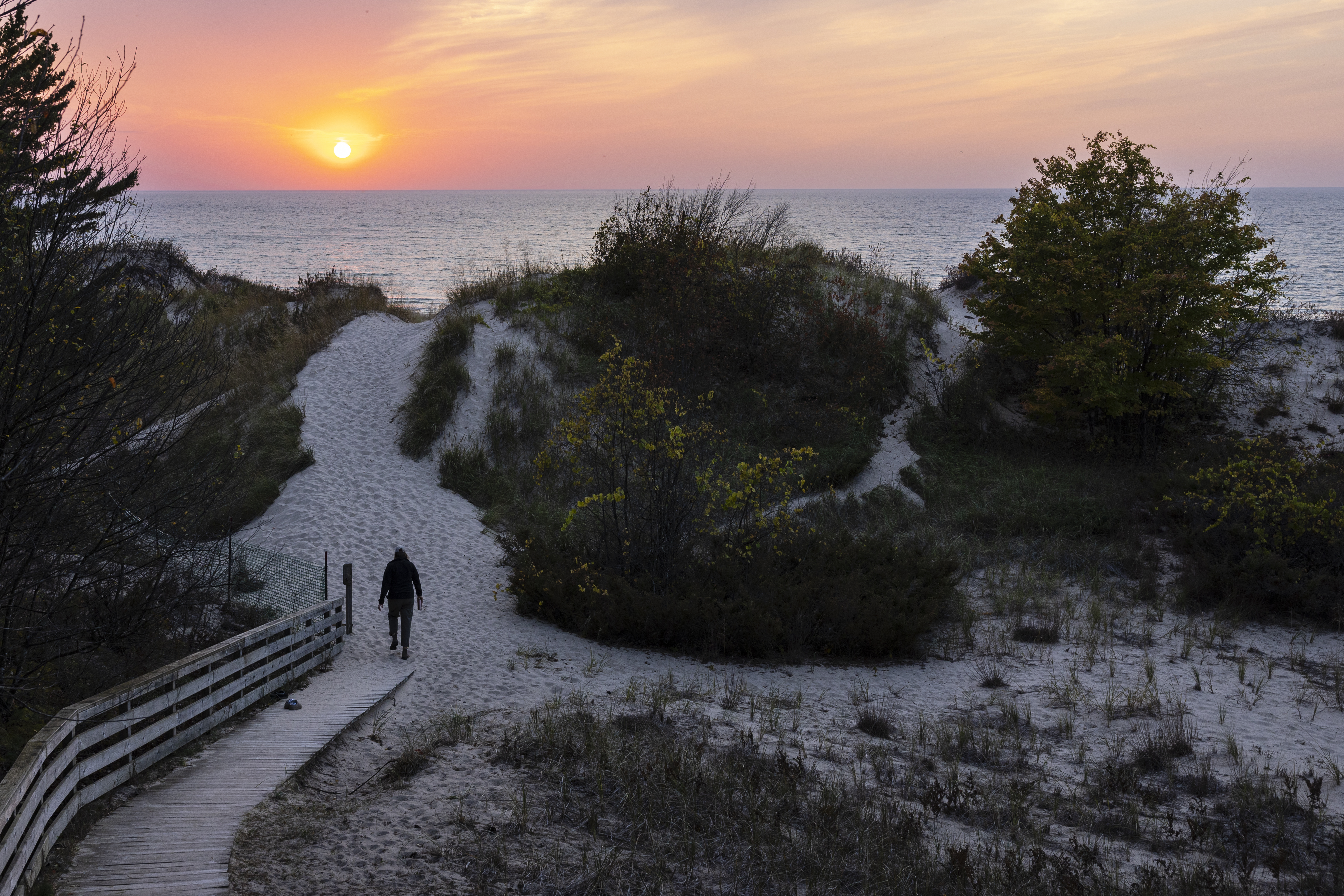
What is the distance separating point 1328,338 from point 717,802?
29686 mm

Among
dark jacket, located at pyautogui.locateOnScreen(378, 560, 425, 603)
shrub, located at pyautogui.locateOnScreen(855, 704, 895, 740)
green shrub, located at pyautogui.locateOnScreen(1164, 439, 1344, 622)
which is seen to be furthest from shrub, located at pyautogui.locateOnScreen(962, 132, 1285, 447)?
dark jacket, located at pyautogui.locateOnScreen(378, 560, 425, 603)

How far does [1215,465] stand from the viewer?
2034cm

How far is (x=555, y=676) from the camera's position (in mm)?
12070

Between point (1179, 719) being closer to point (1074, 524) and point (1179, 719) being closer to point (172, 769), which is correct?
point (1074, 524)

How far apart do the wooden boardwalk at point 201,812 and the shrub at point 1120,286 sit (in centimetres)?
1893

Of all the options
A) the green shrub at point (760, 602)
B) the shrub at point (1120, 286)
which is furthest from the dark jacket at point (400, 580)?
the shrub at point (1120, 286)

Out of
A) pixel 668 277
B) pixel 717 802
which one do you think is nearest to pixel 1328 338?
pixel 668 277

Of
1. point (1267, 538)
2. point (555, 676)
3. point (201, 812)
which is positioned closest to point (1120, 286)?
point (1267, 538)

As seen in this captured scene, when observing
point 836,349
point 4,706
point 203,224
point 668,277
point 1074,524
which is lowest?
point 1074,524

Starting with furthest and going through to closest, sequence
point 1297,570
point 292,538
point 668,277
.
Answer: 1. point 668,277
2. point 292,538
3. point 1297,570

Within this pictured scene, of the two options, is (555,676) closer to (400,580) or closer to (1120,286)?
(400,580)

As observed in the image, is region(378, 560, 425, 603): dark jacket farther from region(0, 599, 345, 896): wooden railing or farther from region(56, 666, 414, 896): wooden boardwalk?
region(56, 666, 414, 896): wooden boardwalk

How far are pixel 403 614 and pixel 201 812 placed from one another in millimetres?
5956

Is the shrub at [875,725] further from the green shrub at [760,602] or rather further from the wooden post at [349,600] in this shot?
the wooden post at [349,600]
